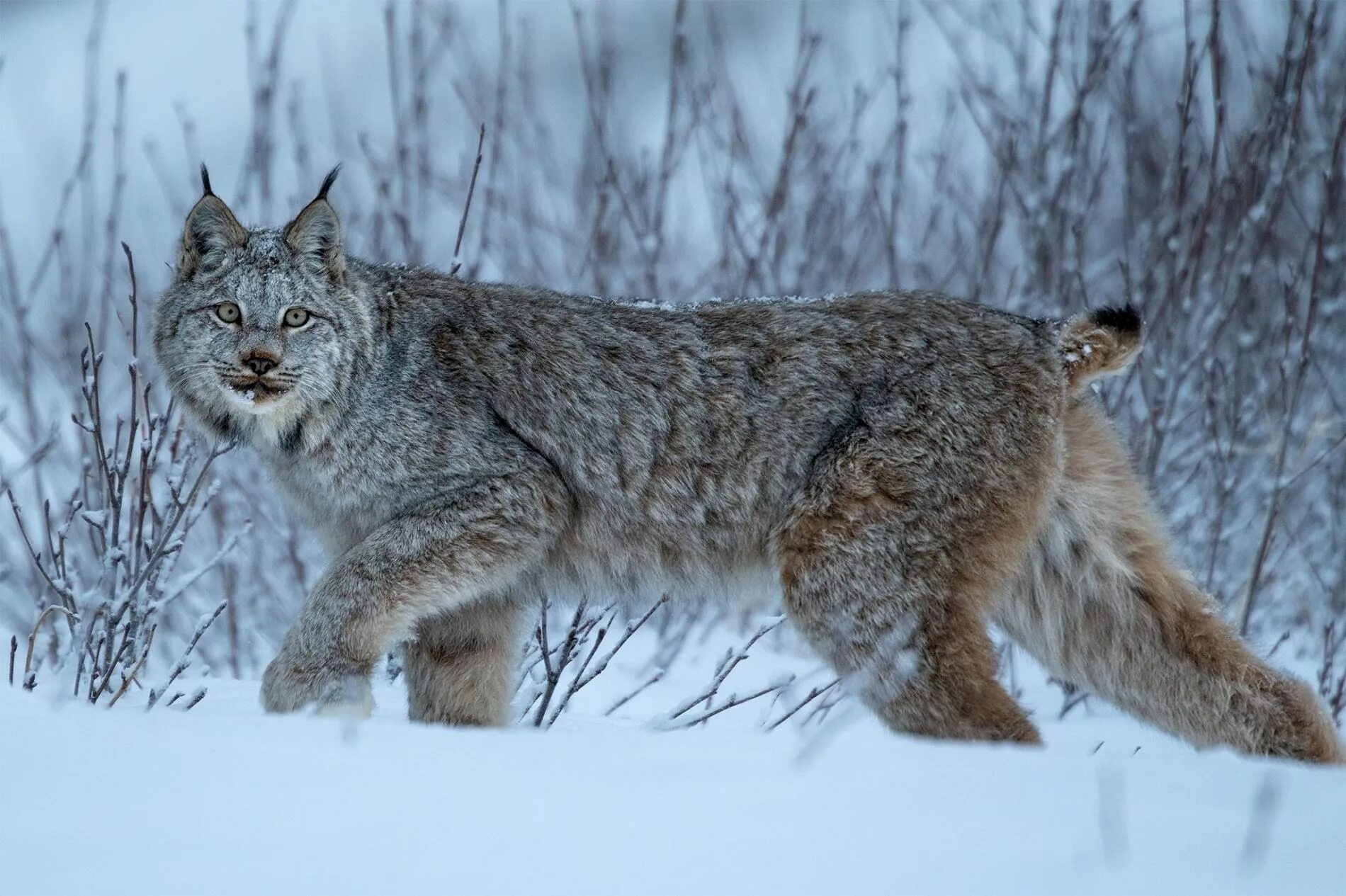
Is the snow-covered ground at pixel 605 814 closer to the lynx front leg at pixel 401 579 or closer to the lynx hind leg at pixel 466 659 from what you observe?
the lynx front leg at pixel 401 579

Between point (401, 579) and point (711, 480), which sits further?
point (711, 480)

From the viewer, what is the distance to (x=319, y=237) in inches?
187

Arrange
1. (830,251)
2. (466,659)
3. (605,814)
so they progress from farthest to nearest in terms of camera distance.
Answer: (830,251)
(466,659)
(605,814)

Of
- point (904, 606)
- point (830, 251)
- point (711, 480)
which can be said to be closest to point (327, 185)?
point (711, 480)

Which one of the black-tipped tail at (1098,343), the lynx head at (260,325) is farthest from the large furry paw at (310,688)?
the black-tipped tail at (1098,343)

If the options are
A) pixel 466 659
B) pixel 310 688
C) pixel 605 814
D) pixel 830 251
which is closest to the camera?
pixel 605 814

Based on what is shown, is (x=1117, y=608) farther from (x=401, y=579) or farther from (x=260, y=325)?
(x=260, y=325)

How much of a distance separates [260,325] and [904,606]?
2.15 metres

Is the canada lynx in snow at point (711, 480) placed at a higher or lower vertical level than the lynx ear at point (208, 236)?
lower

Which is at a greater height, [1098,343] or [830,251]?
[1098,343]

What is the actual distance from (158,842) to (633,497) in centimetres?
244

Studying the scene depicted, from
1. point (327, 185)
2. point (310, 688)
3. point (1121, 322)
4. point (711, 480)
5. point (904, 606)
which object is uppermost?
point (327, 185)

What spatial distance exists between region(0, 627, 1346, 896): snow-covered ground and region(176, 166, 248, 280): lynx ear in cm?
185

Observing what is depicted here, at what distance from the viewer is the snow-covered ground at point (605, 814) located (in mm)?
2441
